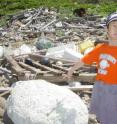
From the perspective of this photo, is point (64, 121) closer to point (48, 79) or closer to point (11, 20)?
point (48, 79)

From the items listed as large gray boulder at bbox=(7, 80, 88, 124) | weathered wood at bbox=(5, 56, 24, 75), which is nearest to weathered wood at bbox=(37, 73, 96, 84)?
weathered wood at bbox=(5, 56, 24, 75)

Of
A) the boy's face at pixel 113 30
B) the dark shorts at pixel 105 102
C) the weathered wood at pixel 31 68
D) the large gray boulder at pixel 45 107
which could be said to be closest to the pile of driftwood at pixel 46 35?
the weathered wood at pixel 31 68

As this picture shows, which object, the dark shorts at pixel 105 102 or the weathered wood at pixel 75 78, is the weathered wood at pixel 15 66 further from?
the dark shorts at pixel 105 102

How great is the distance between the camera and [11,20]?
920 inches

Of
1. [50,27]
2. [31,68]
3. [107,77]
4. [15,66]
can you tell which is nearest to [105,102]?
[107,77]

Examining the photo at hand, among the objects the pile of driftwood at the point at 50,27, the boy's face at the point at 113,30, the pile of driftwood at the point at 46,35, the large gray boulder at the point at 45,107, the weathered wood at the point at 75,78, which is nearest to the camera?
the boy's face at the point at 113,30

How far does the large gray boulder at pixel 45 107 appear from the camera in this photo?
5434 mm

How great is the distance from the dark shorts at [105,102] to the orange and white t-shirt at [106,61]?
0.26ft

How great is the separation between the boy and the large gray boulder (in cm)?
24

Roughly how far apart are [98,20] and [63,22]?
1524 mm

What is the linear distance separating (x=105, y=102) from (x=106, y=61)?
1.53ft

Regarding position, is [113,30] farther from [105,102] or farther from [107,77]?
[105,102]

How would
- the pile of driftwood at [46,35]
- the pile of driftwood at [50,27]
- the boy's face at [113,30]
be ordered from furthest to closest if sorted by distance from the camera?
the pile of driftwood at [50,27] → the pile of driftwood at [46,35] → the boy's face at [113,30]

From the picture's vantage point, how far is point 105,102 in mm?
5387
